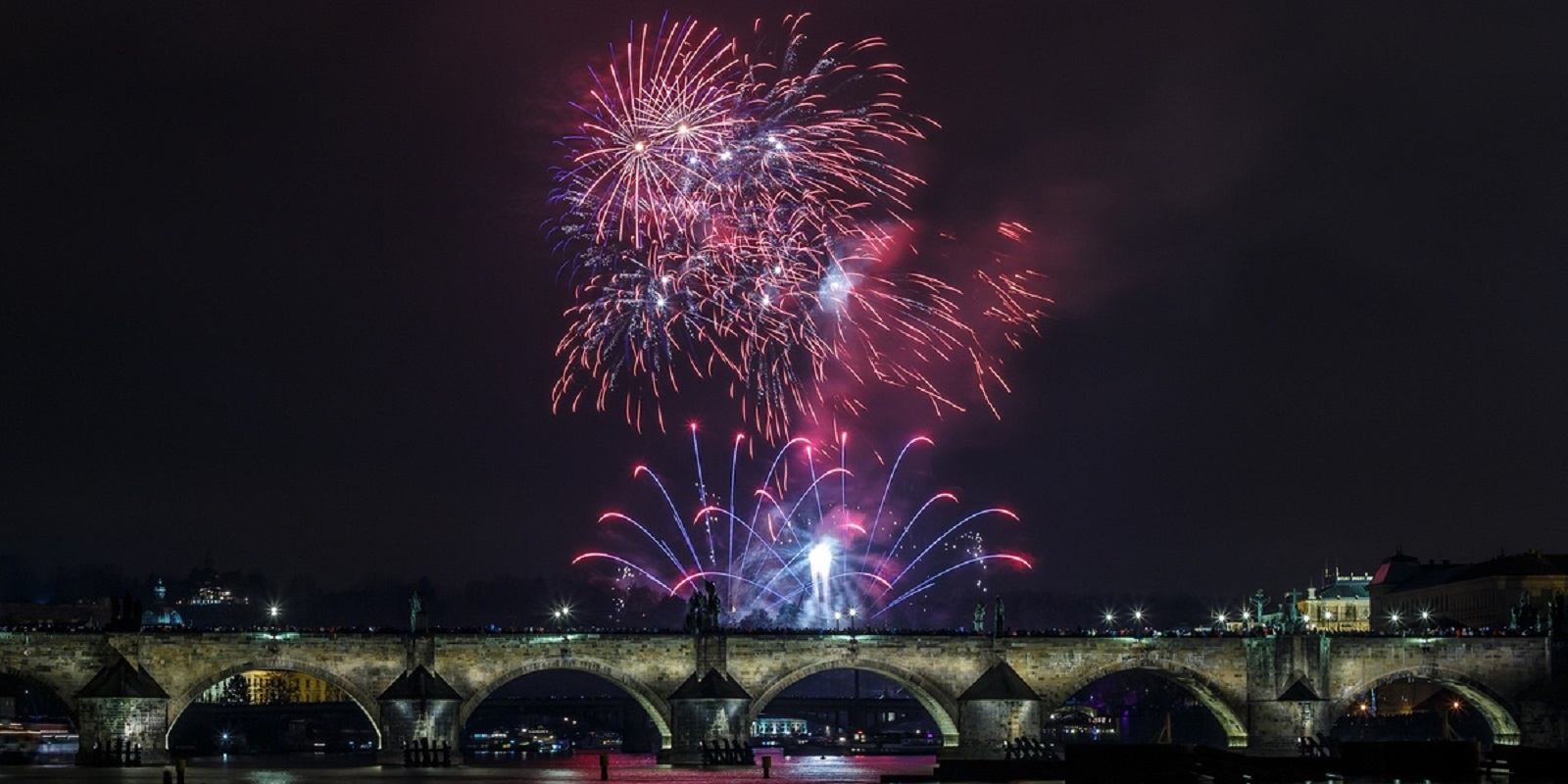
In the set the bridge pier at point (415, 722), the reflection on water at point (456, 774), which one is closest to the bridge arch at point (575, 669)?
the bridge pier at point (415, 722)

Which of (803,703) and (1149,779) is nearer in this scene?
(1149,779)

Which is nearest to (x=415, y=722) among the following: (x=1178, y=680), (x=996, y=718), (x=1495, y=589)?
(x=996, y=718)

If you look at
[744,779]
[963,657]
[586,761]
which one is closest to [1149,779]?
[744,779]

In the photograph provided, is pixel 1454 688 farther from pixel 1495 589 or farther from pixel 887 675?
pixel 1495 589

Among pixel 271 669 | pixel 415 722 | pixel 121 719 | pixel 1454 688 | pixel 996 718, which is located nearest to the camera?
pixel 121 719

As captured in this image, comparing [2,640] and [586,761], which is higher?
[2,640]

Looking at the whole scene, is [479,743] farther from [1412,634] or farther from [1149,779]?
[1149,779]

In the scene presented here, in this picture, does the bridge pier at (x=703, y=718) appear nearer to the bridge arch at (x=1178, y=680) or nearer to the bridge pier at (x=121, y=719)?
the bridge arch at (x=1178, y=680)
